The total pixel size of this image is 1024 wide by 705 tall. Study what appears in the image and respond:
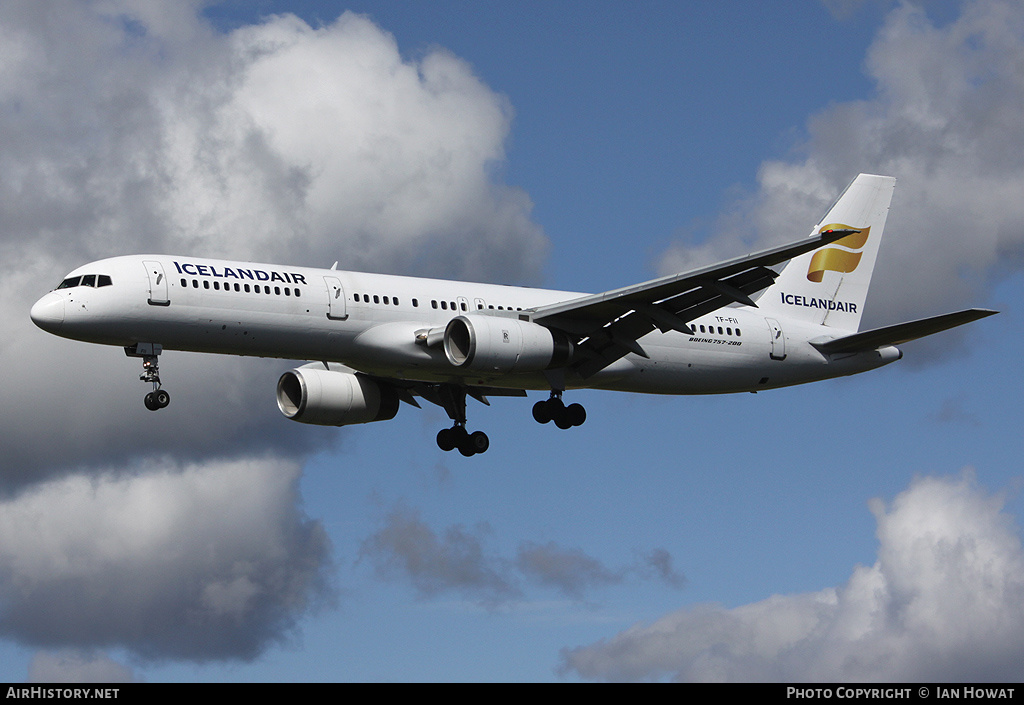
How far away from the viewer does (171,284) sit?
37156 millimetres

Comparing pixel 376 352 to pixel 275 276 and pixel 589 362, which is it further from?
pixel 589 362

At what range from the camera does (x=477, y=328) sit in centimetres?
3912

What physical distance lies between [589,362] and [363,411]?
827 cm

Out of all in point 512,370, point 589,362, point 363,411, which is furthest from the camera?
point 363,411

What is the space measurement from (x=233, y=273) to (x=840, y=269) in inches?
945

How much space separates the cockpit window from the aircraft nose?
630 mm

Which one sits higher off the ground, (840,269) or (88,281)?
(840,269)

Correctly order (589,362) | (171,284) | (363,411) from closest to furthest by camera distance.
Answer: (171,284) < (589,362) < (363,411)

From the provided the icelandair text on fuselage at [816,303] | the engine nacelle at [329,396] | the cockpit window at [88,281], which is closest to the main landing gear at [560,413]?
the engine nacelle at [329,396]
